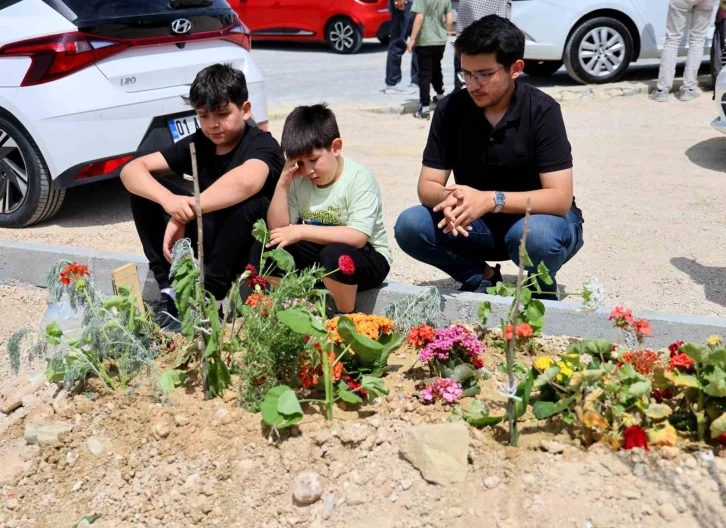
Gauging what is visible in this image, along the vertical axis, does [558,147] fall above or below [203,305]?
above

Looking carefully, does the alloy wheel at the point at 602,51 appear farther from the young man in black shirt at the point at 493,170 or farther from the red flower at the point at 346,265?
the red flower at the point at 346,265

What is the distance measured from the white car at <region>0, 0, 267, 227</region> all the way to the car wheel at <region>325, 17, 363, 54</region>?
9614 millimetres

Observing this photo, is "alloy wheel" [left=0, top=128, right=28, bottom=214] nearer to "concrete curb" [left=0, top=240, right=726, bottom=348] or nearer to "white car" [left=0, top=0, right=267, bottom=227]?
"white car" [left=0, top=0, right=267, bottom=227]

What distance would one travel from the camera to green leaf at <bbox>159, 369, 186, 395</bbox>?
3414mm

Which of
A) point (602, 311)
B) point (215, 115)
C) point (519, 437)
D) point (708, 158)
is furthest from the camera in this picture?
point (708, 158)

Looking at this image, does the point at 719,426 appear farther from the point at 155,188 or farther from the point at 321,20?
the point at 321,20

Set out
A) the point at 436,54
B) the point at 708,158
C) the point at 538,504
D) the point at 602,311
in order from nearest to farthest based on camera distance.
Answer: the point at 538,504, the point at 602,311, the point at 708,158, the point at 436,54

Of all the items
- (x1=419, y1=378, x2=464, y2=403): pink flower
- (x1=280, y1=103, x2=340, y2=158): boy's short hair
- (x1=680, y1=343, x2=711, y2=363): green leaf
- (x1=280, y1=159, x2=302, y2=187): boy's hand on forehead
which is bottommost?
(x1=419, y1=378, x2=464, y2=403): pink flower

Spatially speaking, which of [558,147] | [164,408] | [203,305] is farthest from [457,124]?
[164,408]

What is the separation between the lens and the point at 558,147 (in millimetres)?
3967

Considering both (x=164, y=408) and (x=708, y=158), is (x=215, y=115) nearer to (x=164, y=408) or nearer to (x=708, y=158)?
(x=164, y=408)

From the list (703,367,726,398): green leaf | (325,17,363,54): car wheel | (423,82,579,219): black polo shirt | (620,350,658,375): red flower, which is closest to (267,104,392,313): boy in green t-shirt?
(423,82,579,219): black polo shirt

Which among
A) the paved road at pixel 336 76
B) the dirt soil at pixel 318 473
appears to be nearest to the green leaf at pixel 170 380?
the dirt soil at pixel 318 473

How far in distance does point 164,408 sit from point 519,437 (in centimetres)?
131
